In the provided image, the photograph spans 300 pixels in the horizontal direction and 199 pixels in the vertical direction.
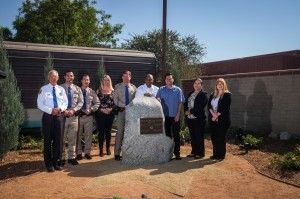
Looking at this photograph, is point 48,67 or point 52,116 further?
point 48,67

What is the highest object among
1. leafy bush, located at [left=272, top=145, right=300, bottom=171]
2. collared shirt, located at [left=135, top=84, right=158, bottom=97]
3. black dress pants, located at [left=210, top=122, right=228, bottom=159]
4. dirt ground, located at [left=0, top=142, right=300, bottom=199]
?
collared shirt, located at [left=135, top=84, right=158, bottom=97]

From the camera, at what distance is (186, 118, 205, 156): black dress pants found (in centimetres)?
883

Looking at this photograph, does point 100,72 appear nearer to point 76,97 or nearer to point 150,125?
point 76,97

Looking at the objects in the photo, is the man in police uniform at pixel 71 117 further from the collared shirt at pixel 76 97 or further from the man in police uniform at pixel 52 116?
the man in police uniform at pixel 52 116

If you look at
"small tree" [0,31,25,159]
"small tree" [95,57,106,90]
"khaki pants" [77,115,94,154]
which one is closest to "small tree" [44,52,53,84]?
"small tree" [95,57,106,90]

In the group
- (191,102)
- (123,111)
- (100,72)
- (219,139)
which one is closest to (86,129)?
(123,111)

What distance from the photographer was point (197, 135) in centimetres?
886

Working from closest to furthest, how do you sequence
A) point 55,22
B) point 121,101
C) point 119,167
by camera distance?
point 119,167 → point 121,101 → point 55,22

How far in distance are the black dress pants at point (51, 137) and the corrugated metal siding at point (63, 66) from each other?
479 centimetres

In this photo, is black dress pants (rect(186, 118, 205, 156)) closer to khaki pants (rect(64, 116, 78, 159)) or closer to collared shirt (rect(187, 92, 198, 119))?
collared shirt (rect(187, 92, 198, 119))

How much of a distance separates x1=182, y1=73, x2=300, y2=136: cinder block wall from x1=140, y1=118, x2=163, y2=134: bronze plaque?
5.22 metres

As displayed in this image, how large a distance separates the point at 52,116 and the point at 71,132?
0.83 metres

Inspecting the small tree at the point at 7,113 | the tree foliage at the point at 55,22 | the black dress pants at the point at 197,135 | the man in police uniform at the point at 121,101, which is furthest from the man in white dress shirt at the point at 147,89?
the tree foliage at the point at 55,22

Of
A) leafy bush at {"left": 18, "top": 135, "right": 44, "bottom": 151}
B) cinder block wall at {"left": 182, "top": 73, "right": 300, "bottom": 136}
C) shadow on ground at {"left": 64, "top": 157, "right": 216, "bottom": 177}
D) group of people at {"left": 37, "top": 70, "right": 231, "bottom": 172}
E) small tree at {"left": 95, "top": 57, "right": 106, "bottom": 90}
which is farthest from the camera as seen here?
small tree at {"left": 95, "top": 57, "right": 106, "bottom": 90}
